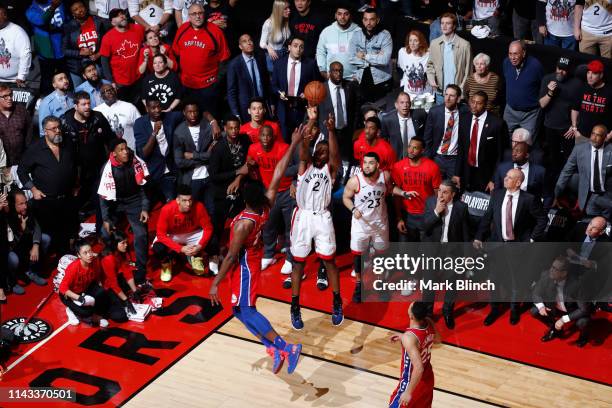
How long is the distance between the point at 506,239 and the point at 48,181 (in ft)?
17.2

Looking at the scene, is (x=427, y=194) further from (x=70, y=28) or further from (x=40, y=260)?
(x=70, y=28)

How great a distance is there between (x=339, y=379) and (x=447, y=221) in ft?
6.86

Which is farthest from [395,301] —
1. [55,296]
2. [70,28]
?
[70,28]

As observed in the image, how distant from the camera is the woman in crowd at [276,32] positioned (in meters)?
13.7

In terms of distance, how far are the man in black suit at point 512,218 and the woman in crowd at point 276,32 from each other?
158 inches

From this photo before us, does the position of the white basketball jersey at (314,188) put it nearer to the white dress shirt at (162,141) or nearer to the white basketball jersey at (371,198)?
the white basketball jersey at (371,198)

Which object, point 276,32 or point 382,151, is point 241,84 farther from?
point 382,151

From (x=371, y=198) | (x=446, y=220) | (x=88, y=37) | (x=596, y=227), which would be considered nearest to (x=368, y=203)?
(x=371, y=198)

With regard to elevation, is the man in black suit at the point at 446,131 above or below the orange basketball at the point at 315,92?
below

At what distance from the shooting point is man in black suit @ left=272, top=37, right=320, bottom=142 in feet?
43.4

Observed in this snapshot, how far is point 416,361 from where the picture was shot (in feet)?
27.3

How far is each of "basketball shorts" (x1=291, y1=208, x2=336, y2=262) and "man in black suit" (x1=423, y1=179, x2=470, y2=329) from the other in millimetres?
1099

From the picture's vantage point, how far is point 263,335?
9836 mm

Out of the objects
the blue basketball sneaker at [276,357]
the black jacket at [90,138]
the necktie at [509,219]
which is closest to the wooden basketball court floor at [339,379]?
the blue basketball sneaker at [276,357]
